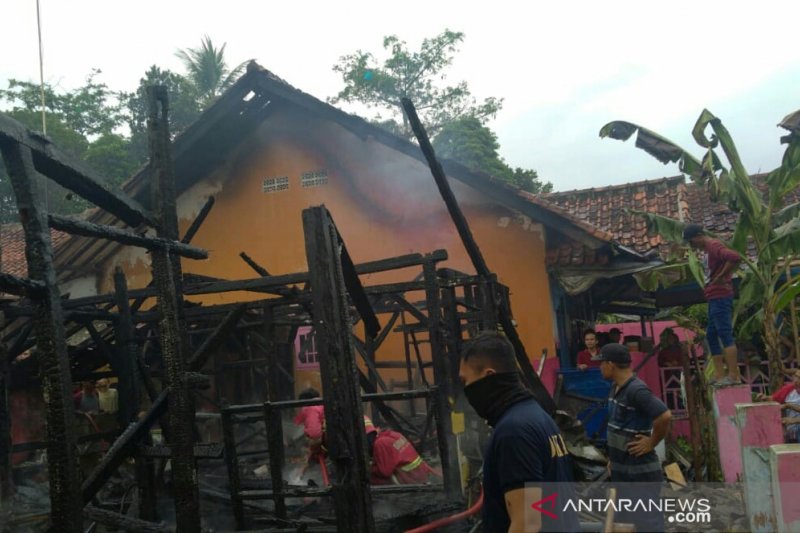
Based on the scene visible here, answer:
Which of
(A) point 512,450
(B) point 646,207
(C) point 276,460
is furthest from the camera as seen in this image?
(B) point 646,207

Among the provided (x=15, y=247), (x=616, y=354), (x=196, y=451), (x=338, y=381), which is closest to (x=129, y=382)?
(x=196, y=451)

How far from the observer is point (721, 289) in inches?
298

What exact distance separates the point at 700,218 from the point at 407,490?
31.4 ft

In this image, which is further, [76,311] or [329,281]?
[76,311]

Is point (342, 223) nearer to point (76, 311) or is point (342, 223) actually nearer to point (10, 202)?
point (76, 311)

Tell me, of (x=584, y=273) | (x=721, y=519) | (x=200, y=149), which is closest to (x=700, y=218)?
(x=584, y=273)

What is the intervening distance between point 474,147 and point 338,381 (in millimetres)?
23059

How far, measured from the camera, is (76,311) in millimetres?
7688

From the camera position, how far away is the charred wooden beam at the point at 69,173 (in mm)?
3247

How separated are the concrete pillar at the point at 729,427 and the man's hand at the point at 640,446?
9.97 ft

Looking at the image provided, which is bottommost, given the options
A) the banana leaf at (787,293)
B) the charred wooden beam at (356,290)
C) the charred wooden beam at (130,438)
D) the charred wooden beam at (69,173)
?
the charred wooden beam at (130,438)

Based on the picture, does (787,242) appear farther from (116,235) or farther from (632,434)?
(116,235)

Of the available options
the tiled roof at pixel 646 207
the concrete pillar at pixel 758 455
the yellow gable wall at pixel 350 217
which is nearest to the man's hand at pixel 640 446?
the concrete pillar at pixel 758 455

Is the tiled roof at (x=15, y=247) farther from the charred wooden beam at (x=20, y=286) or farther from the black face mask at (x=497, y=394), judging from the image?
the black face mask at (x=497, y=394)
